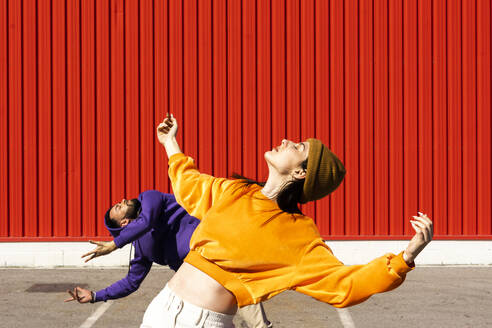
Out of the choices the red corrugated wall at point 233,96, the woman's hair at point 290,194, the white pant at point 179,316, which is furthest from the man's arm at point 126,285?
the red corrugated wall at point 233,96

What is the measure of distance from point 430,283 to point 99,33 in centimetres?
638

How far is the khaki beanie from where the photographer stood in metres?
3.14

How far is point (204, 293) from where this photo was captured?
124 inches

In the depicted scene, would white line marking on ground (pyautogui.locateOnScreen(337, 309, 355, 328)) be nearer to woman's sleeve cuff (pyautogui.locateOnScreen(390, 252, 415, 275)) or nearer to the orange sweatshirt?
the orange sweatshirt

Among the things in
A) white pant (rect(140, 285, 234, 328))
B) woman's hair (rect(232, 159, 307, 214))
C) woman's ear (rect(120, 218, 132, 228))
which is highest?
woman's hair (rect(232, 159, 307, 214))

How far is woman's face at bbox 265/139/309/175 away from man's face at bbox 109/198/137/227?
247 centimetres

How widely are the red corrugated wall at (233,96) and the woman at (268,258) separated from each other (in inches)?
383

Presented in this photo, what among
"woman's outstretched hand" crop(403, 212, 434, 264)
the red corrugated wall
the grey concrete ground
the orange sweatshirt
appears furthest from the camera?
the red corrugated wall

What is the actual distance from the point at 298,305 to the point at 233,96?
4.59m

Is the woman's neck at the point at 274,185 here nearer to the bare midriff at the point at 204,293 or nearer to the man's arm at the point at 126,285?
the bare midriff at the point at 204,293

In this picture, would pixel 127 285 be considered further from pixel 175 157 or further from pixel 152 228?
pixel 175 157

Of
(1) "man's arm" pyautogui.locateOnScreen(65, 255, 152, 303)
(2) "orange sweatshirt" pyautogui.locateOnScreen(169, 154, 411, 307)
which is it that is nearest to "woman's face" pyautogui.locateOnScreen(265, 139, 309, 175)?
(2) "orange sweatshirt" pyautogui.locateOnScreen(169, 154, 411, 307)

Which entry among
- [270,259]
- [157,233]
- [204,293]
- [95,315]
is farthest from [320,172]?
[95,315]

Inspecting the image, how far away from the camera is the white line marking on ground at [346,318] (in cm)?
815
